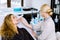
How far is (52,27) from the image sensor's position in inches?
78.0

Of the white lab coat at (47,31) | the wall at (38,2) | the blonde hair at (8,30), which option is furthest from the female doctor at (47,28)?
the wall at (38,2)

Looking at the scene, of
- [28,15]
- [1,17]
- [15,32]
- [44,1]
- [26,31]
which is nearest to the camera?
[15,32]

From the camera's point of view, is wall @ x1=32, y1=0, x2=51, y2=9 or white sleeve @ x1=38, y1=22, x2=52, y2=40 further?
wall @ x1=32, y1=0, x2=51, y2=9

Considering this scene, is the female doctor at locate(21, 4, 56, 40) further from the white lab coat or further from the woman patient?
the woman patient

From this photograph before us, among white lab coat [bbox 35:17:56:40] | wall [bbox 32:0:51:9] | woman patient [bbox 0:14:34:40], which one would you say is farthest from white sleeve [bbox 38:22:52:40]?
wall [bbox 32:0:51:9]

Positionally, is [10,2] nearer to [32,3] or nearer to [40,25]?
[32,3]

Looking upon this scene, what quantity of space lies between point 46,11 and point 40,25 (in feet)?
0.78

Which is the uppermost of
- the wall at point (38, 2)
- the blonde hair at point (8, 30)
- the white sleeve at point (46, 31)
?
the wall at point (38, 2)

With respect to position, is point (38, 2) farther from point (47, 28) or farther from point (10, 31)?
point (10, 31)

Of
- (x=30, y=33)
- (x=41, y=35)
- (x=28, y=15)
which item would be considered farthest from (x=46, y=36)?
(x=28, y=15)

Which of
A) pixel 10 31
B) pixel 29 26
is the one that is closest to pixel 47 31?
pixel 29 26

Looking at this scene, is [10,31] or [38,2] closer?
[10,31]

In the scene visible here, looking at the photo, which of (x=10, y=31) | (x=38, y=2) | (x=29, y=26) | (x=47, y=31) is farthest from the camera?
(x=38, y=2)

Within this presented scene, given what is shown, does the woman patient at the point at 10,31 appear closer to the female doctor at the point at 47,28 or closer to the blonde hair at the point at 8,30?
the blonde hair at the point at 8,30
